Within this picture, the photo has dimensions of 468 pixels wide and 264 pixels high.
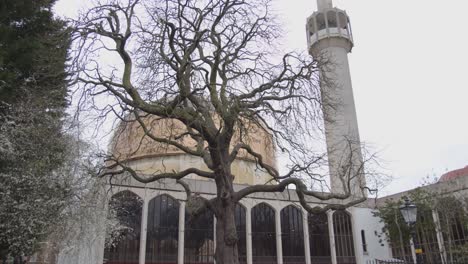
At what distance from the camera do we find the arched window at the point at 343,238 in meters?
39.5

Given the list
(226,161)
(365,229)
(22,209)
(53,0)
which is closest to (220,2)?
(226,161)

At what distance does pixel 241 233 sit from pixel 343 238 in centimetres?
1071

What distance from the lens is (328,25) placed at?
1930 inches

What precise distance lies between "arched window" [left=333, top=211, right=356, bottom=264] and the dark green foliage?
28.9 meters

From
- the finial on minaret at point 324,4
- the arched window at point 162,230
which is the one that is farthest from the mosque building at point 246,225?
the finial on minaret at point 324,4

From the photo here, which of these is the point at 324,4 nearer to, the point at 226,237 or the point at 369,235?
the point at 369,235

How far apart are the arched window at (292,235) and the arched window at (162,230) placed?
1015cm

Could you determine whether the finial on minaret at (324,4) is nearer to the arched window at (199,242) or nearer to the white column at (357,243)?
the white column at (357,243)

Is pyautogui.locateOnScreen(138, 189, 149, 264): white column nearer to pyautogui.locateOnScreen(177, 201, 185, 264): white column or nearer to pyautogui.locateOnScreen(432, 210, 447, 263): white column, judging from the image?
pyautogui.locateOnScreen(177, 201, 185, 264): white column

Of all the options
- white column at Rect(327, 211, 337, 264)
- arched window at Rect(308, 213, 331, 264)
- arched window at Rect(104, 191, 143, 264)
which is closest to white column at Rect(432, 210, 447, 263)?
white column at Rect(327, 211, 337, 264)

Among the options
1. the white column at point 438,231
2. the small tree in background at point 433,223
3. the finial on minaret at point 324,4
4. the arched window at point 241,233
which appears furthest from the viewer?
the finial on minaret at point 324,4

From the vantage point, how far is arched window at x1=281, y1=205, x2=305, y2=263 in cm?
3725

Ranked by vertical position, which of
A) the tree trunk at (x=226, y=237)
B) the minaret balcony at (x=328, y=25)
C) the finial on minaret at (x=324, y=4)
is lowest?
the tree trunk at (x=226, y=237)

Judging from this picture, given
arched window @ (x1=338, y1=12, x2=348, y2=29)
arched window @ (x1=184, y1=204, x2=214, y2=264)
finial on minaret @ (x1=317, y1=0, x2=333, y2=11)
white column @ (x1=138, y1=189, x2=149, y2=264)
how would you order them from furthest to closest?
finial on minaret @ (x1=317, y1=0, x2=333, y2=11), arched window @ (x1=338, y1=12, x2=348, y2=29), arched window @ (x1=184, y1=204, x2=214, y2=264), white column @ (x1=138, y1=189, x2=149, y2=264)
